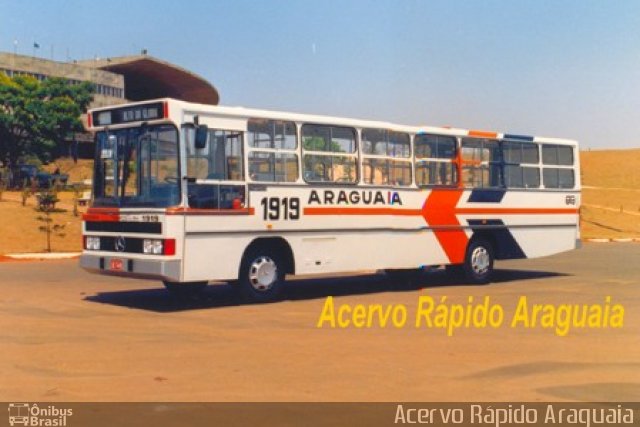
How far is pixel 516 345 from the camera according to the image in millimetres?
9492

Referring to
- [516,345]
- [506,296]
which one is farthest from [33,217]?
[516,345]

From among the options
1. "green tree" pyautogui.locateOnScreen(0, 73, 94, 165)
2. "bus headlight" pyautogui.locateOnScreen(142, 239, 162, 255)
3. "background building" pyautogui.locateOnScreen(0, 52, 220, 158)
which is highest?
"background building" pyautogui.locateOnScreen(0, 52, 220, 158)

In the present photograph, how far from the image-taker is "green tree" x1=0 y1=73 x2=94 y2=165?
182ft

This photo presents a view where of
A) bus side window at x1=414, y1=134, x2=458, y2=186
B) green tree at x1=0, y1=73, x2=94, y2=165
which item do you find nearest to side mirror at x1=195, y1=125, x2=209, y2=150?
bus side window at x1=414, y1=134, x2=458, y2=186

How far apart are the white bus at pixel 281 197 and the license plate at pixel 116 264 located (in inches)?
0.7

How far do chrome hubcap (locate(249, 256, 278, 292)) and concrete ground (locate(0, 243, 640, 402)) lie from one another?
0.35 m

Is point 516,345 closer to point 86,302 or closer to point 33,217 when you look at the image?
point 86,302

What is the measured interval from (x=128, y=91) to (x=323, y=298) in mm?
91487

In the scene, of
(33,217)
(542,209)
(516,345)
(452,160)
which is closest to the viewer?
(516,345)

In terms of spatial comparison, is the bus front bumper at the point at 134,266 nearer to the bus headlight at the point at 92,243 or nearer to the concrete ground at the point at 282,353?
the bus headlight at the point at 92,243

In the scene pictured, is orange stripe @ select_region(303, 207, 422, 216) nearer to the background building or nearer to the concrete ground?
the concrete ground

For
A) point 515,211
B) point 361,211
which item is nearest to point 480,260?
point 515,211
